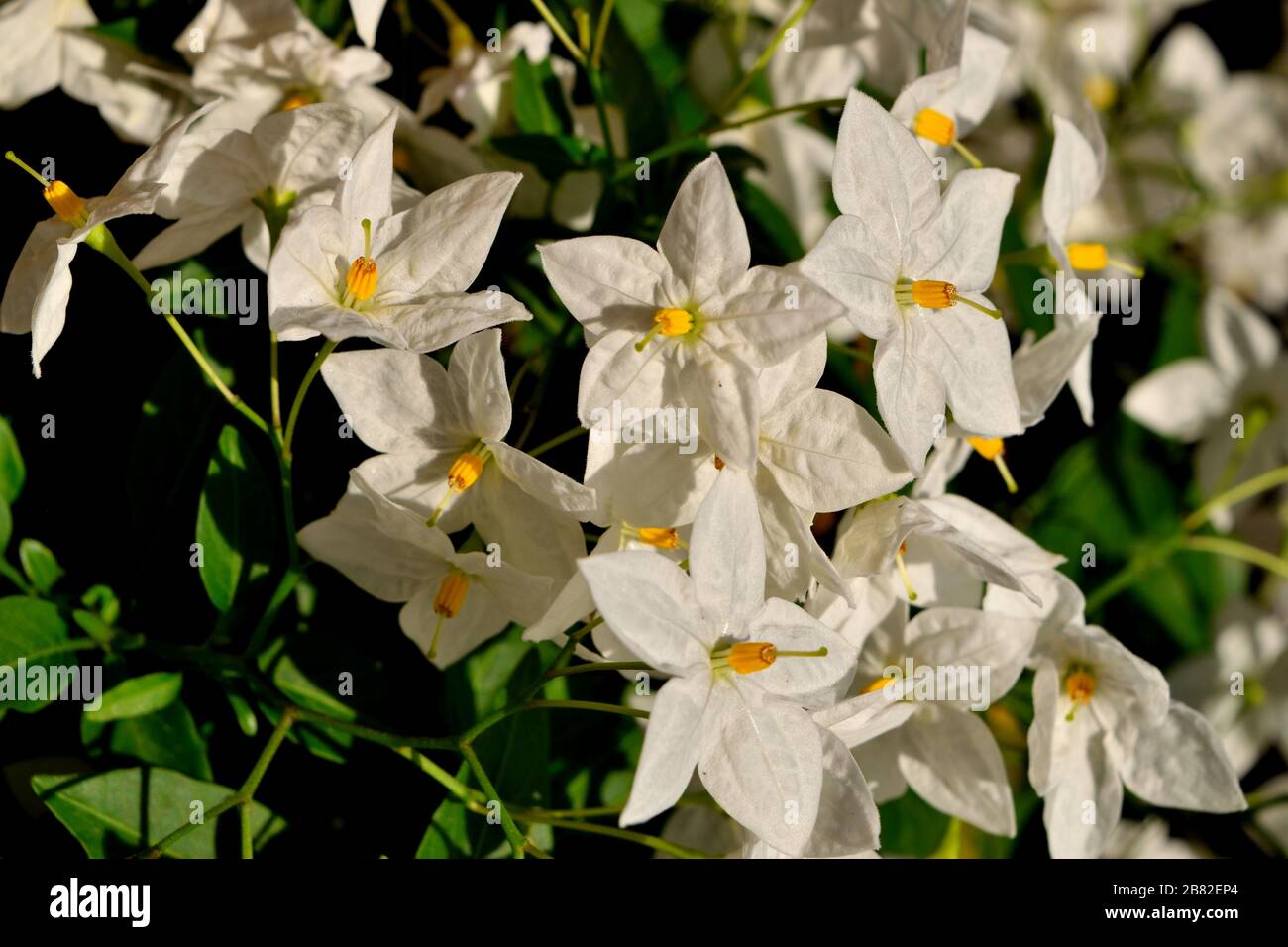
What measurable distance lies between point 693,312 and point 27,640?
458 millimetres

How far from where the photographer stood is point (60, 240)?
A: 634 mm

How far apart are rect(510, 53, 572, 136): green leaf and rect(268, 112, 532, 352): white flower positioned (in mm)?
190

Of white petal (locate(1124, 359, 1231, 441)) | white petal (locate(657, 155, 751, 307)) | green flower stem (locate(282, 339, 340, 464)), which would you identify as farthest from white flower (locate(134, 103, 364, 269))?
white petal (locate(1124, 359, 1231, 441))

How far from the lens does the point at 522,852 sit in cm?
69

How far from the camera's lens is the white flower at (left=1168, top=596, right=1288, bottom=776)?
1.14 meters

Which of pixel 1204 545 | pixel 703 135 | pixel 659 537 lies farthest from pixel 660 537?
pixel 1204 545

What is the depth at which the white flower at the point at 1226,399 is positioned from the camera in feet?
3.76

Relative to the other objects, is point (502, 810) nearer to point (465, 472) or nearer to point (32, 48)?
point (465, 472)

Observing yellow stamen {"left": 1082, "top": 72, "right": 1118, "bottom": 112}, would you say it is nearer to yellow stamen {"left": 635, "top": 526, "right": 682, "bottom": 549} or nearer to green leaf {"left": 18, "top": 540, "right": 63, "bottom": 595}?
yellow stamen {"left": 635, "top": 526, "right": 682, "bottom": 549}

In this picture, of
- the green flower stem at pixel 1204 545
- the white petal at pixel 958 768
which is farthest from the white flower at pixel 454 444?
the green flower stem at pixel 1204 545

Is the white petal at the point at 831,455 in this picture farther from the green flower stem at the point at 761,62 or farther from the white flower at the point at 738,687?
the green flower stem at the point at 761,62

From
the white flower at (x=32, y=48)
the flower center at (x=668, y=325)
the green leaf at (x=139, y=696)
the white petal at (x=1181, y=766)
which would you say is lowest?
the white petal at (x=1181, y=766)

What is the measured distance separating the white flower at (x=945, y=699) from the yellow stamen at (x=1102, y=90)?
838mm
